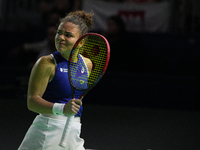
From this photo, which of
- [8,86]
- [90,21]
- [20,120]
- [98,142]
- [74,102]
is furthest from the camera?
[8,86]

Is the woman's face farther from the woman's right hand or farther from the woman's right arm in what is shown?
the woman's right hand

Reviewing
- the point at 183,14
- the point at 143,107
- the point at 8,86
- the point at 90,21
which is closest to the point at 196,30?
the point at 183,14

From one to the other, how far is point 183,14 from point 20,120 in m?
3.55

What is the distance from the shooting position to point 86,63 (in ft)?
7.92

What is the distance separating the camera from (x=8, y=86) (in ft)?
20.2

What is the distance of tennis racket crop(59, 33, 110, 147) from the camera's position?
221cm

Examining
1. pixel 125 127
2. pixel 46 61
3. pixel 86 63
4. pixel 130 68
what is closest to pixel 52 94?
pixel 46 61

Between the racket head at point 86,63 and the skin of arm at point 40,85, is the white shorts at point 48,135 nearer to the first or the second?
the skin of arm at point 40,85

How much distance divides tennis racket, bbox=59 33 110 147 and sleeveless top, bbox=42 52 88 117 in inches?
2.4

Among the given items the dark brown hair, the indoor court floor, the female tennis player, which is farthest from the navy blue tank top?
the indoor court floor

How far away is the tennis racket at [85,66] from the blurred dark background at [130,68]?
76.7 inches

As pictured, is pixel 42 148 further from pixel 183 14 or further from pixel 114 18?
pixel 183 14

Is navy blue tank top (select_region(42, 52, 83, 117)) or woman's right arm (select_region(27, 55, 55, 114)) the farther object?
navy blue tank top (select_region(42, 52, 83, 117))

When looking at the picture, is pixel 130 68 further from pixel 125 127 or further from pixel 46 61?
pixel 46 61
